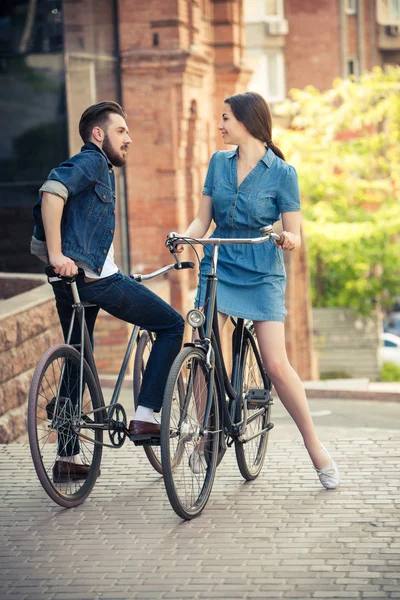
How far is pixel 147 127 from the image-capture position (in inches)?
667

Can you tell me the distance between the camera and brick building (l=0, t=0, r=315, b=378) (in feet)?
51.0

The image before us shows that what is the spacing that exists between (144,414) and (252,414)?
2.54ft

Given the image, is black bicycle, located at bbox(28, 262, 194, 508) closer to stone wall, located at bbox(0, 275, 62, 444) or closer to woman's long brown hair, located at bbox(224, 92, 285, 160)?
woman's long brown hair, located at bbox(224, 92, 285, 160)

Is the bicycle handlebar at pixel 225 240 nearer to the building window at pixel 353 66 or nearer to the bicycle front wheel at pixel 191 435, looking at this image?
the bicycle front wheel at pixel 191 435

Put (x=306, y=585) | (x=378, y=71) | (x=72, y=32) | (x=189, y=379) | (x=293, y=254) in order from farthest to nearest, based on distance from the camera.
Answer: (x=378, y=71)
(x=293, y=254)
(x=72, y=32)
(x=189, y=379)
(x=306, y=585)

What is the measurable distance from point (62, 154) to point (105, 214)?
427 inches

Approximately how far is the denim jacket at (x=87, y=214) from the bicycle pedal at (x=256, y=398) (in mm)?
1024

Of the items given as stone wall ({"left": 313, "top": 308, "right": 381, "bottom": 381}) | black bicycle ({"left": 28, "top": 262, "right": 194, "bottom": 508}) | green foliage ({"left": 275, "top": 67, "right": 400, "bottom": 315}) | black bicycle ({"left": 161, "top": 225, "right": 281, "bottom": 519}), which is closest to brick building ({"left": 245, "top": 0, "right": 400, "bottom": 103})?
green foliage ({"left": 275, "top": 67, "right": 400, "bottom": 315})

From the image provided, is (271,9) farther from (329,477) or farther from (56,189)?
(56,189)

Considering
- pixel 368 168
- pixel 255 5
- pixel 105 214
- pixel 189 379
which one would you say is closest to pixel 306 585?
pixel 189 379

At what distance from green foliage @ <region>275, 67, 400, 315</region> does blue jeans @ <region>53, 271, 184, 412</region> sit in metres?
28.9

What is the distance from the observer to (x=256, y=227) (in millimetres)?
5410

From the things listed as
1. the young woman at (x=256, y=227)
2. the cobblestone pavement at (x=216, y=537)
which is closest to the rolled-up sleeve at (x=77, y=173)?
the young woman at (x=256, y=227)

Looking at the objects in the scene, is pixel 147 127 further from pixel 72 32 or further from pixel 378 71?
pixel 378 71
